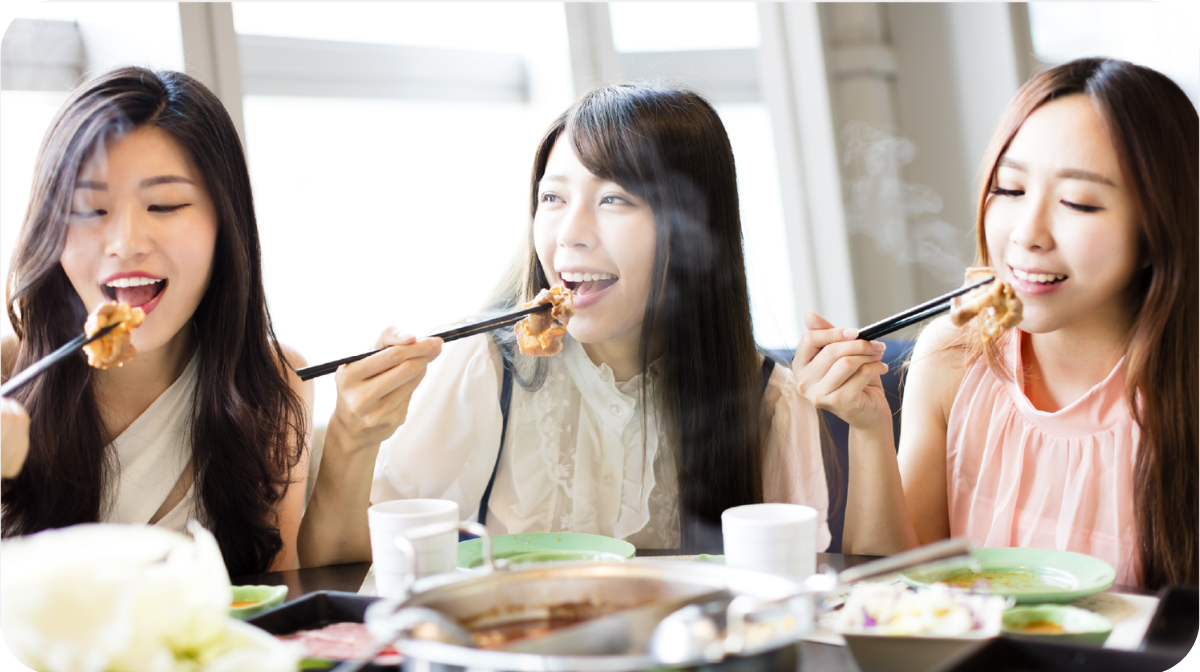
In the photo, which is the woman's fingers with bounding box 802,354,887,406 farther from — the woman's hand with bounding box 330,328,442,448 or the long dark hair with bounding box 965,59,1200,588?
the woman's hand with bounding box 330,328,442,448

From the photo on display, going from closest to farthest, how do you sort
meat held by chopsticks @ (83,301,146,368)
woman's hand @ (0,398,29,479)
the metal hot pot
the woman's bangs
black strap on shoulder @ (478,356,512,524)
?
the metal hot pot → woman's hand @ (0,398,29,479) → meat held by chopsticks @ (83,301,146,368) → the woman's bangs → black strap on shoulder @ (478,356,512,524)

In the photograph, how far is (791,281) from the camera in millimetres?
1994

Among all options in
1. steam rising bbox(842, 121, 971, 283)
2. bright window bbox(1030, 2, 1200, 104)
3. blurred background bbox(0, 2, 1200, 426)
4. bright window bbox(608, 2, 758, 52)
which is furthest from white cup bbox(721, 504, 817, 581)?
bright window bbox(608, 2, 758, 52)

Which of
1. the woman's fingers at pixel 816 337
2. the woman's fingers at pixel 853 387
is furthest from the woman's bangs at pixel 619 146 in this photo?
the woman's fingers at pixel 853 387

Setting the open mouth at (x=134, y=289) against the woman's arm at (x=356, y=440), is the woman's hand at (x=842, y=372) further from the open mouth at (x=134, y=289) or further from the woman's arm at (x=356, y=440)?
the open mouth at (x=134, y=289)

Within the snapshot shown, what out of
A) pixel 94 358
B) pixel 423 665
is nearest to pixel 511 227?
pixel 94 358

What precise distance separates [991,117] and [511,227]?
1.05 m

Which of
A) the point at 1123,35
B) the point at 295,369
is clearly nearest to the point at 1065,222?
the point at 1123,35

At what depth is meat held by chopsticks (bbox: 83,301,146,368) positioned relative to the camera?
1210mm

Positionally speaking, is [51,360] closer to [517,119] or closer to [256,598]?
[256,598]

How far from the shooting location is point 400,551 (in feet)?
3.74

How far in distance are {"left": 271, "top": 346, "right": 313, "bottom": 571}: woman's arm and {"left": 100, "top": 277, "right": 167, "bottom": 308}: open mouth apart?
326mm

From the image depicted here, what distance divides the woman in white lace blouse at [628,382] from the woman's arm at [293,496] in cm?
14

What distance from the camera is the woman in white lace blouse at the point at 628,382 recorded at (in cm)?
165
